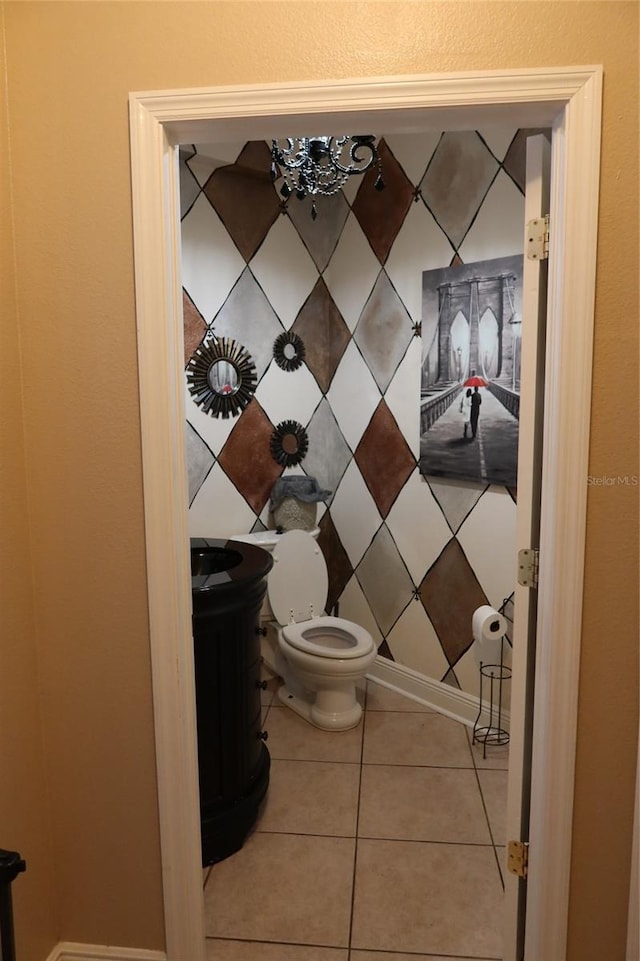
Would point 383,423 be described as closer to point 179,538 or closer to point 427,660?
point 427,660

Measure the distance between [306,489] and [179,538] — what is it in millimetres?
1711

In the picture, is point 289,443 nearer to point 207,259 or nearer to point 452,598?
point 207,259

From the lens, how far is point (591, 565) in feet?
4.79

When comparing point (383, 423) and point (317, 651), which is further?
point (383, 423)

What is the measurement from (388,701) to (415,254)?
2080 mm

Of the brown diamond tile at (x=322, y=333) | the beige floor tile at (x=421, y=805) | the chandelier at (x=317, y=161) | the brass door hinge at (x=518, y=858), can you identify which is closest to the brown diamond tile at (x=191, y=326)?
the brown diamond tile at (x=322, y=333)

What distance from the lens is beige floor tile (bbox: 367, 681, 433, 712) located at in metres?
3.12

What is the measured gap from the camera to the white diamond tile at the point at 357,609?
133 inches

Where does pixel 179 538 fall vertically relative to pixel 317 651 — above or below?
above

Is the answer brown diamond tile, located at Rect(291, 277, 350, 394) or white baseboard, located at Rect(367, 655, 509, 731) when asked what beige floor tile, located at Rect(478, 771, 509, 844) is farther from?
brown diamond tile, located at Rect(291, 277, 350, 394)

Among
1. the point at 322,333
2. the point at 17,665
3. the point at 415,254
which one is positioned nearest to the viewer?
the point at 17,665

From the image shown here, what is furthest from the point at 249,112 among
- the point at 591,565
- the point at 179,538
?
the point at 591,565

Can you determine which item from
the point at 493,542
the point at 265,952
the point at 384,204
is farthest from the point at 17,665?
the point at 384,204

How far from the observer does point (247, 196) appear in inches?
121
